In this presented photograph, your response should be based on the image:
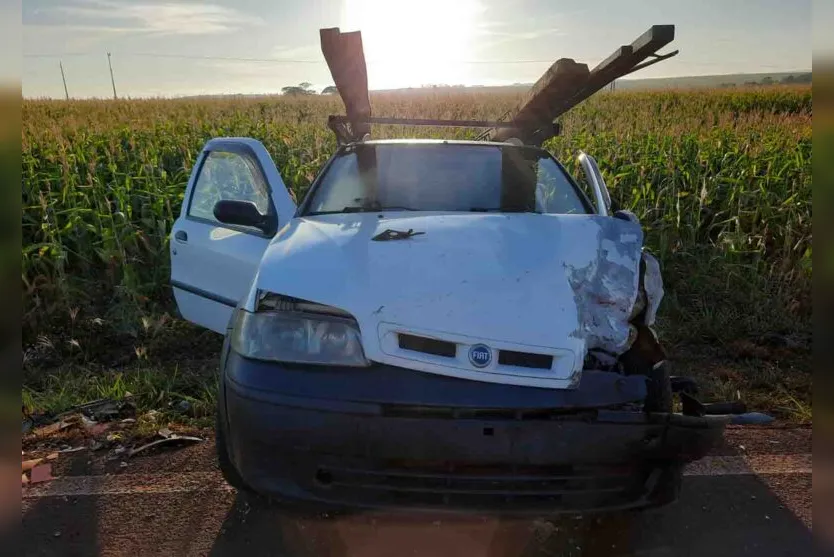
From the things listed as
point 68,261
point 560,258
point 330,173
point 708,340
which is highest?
point 330,173

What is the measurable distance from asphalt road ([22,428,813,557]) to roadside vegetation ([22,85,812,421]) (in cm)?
91

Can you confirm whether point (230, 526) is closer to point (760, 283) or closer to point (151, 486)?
point (151, 486)

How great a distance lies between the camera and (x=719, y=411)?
221cm

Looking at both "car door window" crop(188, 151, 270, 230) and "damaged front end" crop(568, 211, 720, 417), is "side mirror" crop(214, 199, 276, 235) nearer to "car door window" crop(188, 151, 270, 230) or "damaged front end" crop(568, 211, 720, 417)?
"car door window" crop(188, 151, 270, 230)

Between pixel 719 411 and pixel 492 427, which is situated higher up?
pixel 492 427

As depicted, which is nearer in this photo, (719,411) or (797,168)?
(719,411)

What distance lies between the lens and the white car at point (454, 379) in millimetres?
1917

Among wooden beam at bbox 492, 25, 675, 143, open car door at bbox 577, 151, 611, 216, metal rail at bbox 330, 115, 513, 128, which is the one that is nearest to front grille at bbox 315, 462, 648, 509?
open car door at bbox 577, 151, 611, 216

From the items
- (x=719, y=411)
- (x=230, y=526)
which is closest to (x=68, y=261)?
(x=230, y=526)

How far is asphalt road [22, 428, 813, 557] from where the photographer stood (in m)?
2.39

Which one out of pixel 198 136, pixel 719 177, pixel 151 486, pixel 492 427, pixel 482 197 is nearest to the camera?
pixel 492 427

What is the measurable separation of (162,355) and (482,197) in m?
2.79

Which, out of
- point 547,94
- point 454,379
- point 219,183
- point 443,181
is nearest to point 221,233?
point 219,183

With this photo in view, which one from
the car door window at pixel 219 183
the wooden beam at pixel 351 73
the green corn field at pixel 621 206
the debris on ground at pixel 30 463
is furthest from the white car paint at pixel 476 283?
the green corn field at pixel 621 206
